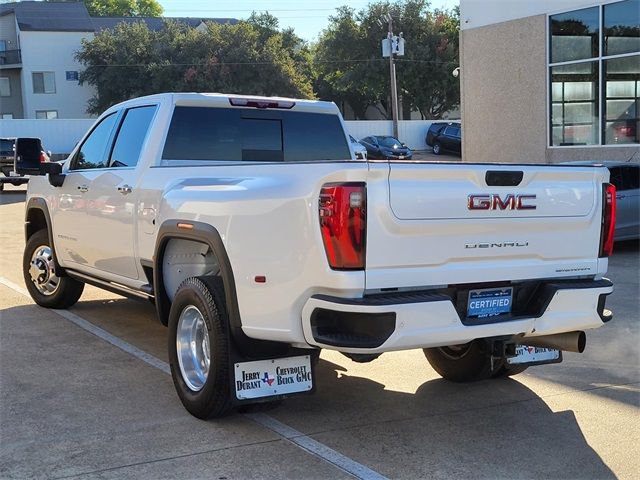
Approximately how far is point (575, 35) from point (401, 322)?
50.0ft

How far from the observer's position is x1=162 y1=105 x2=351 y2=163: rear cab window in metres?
6.18

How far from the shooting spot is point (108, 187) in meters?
6.46

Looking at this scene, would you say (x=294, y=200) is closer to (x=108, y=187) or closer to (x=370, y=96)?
(x=108, y=187)

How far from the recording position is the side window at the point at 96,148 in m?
6.94

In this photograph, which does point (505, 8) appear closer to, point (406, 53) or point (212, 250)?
point (212, 250)

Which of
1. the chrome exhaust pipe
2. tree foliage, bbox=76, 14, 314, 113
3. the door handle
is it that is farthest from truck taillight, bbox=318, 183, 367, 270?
tree foliage, bbox=76, 14, 314, 113

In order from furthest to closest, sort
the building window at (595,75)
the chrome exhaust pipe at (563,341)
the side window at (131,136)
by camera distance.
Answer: the building window at (595,75) → the side window at (131,136) → the chrome exhaust pipe at (563,341)

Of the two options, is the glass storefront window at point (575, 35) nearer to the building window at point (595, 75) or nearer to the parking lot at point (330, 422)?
the building window at point (595, 75)

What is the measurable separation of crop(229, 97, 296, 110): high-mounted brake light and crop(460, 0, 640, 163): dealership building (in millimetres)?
11959

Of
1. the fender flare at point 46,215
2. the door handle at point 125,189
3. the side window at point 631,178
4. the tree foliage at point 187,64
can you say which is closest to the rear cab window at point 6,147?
the fender flare at point 46,215

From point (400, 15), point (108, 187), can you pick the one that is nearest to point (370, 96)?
point (400, 15)

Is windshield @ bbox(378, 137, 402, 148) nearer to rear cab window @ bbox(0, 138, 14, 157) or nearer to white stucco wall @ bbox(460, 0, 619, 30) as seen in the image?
white stucco wall @ bbox(460, 0, 619, 30)

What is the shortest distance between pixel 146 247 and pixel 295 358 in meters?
1.78

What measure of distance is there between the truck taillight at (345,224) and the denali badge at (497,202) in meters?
0.69
